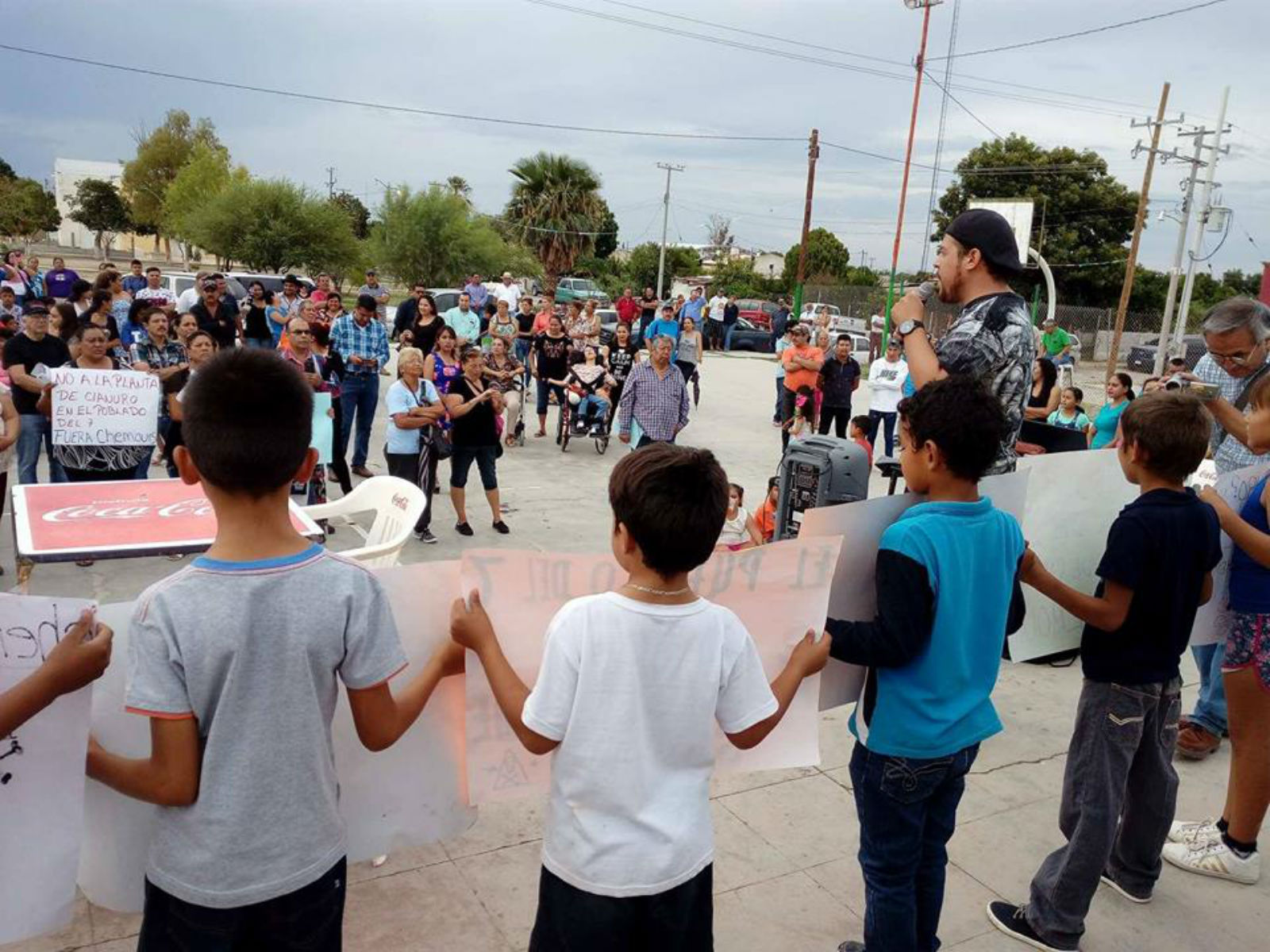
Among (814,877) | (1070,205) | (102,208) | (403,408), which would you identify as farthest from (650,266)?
(814,877)

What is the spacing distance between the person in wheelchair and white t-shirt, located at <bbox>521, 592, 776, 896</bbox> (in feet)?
34.0

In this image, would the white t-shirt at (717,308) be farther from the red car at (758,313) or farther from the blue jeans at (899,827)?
the blue jeans at (899,827)

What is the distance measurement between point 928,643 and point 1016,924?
146 centimetres

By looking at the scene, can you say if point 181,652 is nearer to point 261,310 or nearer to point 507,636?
point 507,636

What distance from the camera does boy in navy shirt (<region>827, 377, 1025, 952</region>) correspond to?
214 cm

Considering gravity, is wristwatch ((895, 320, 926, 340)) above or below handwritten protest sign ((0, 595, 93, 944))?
above

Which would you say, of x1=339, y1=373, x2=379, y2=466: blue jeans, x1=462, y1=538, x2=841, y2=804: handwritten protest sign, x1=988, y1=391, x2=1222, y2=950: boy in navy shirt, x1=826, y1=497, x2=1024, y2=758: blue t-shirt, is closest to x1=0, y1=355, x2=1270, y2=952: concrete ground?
x1=988, y1=391, x2=1222, y2=950: boy in navy shirt

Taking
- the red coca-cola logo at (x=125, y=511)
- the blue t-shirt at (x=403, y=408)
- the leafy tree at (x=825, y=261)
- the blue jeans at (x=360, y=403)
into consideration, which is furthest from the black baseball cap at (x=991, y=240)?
the leafy tree at (x=825, y=261)

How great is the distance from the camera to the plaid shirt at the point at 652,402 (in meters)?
8.56

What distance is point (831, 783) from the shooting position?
12.9ft

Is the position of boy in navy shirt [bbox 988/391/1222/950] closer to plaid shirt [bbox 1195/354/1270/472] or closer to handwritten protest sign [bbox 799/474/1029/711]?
handwritten protest sign [bbox 799/474/1029/711]

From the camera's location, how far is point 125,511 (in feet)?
14.9

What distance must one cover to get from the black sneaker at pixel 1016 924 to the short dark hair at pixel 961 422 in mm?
1719

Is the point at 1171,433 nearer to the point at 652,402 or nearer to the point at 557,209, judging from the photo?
the point at 652,402
